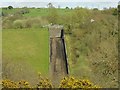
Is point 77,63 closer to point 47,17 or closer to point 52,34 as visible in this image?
point 52,34

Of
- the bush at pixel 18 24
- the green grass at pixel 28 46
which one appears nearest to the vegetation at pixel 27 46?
the green grass at pixel 28 46

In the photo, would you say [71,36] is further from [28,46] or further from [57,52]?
[57,52]

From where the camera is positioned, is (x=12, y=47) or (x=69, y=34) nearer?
(x=12, y=47)

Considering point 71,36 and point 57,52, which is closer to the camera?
point 57,52

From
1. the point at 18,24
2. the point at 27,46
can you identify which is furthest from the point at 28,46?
the point at 18,24

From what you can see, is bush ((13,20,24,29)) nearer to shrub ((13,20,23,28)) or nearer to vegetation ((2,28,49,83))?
shrub ((13,20,23,28))

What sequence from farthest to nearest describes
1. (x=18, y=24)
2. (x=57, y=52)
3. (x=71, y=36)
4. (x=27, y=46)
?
(x=71, y=36), (x=27, y=46), (x=18, y=24), (x=57, y=52)

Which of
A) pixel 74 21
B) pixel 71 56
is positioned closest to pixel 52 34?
pixel 71 56
